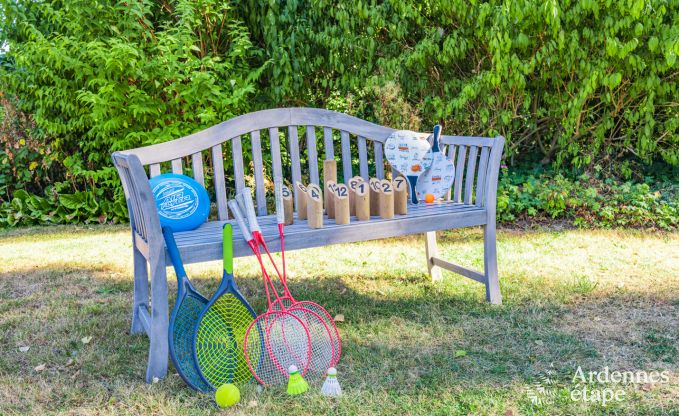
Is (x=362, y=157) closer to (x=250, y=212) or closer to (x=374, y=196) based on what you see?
(x=374, y=196)


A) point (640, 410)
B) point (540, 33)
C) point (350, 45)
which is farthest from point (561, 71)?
point (640, 410)

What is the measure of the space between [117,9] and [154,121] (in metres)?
1.05

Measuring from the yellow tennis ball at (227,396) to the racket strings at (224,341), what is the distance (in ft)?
0.43

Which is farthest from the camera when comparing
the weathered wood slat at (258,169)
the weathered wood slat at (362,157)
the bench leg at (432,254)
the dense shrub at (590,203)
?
the dense shrub at (590,203)

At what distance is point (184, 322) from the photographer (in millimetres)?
2525

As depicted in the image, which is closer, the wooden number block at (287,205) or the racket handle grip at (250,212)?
the racket handle grip at (250,212)

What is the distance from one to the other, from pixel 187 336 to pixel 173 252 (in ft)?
1.15

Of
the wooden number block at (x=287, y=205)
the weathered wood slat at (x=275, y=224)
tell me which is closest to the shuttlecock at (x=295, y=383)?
the weathered wood slat at (x=275, y=224)

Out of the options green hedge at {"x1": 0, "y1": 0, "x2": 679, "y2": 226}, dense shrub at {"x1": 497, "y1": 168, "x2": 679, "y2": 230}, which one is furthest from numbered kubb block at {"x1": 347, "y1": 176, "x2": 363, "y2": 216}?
dense shrub at {"x1": 497, "y1": 168, "x2": 679, "y2": 230}

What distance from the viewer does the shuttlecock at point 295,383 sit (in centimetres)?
234

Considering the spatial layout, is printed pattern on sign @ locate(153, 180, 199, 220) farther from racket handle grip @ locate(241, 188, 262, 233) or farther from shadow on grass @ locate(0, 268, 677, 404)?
shadow on grass @ locate(0, 268, 677, 404)

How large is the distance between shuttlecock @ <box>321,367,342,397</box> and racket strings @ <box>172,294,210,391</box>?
47 cm

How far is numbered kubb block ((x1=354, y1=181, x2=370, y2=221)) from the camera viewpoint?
3055 mm

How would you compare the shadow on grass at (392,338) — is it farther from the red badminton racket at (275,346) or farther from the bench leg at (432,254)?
the red badminton racket at (275,346)
